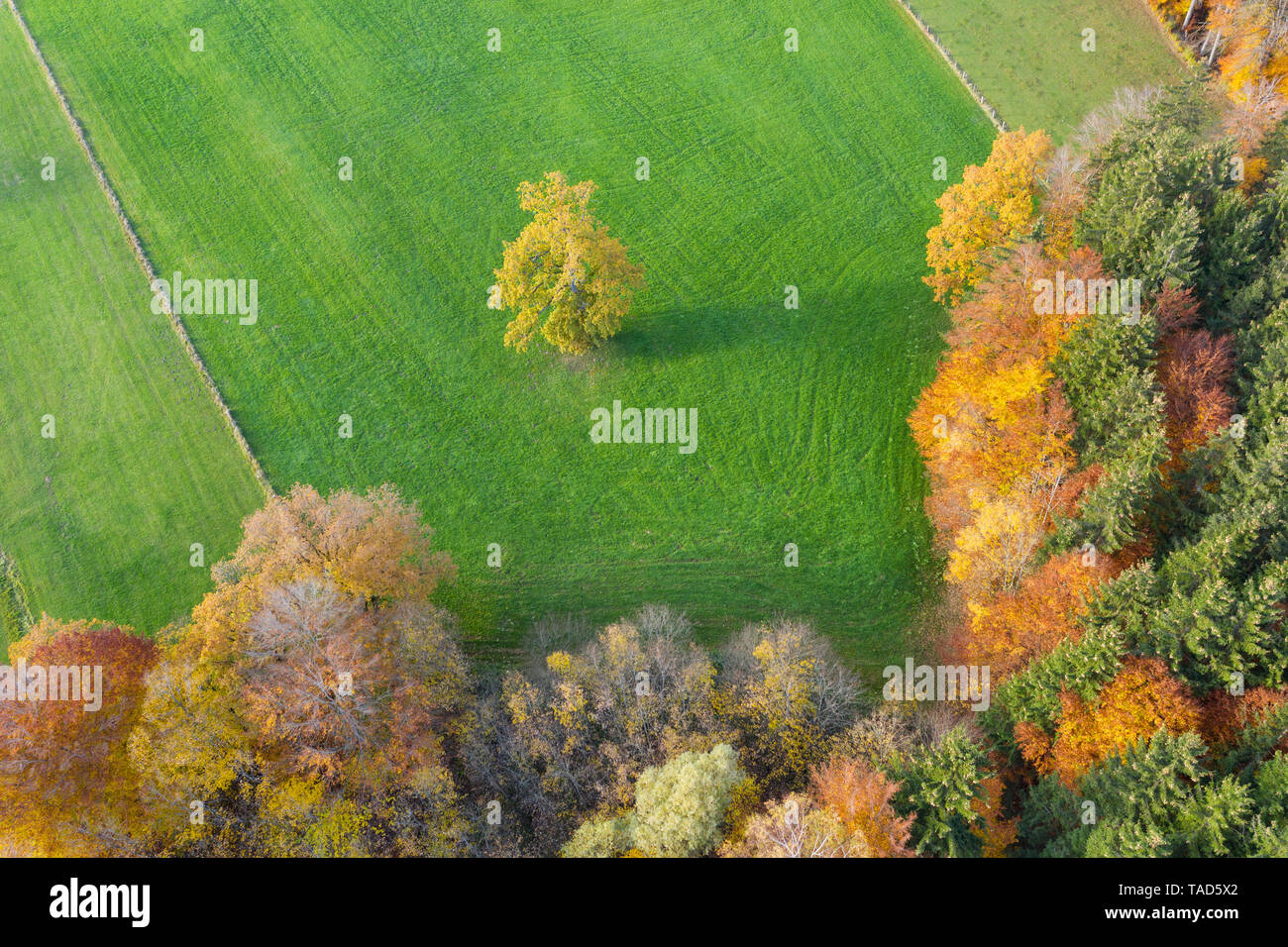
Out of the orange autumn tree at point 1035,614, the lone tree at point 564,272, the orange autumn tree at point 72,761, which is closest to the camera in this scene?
the orange autumn tree at point 72,761

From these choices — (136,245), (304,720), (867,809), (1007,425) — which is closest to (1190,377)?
(1007,425)

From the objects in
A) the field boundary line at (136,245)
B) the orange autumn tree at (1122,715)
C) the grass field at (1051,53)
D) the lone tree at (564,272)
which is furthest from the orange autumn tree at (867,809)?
the grass field at (1051,53)

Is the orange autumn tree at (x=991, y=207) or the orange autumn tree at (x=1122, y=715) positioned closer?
the orange autumn tree at (x=1122, y=715)

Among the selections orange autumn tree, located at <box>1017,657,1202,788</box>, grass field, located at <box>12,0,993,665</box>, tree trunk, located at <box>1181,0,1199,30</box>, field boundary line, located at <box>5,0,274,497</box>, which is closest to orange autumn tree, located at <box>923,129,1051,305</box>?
grass field, located at <box>12,0,993,665</box>

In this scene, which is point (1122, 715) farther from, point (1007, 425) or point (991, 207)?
point (991, 207)

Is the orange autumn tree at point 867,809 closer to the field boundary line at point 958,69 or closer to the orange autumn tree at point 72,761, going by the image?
the orange autumn tree at point 72,761

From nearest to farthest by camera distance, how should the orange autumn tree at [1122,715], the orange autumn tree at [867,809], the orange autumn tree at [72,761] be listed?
the orange autumn tree at [867,809]
the orange autumn tree at [72,761]
the orange autumn tree at [1122,715]

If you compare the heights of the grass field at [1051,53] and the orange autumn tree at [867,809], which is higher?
the grass field at [1051,53]
